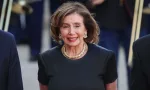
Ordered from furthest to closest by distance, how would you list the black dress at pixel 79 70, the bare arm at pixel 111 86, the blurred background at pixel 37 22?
the blurred background at pixel 37 22 < the bare arm at pixel 111 86 < the black dress at pixel 79 70

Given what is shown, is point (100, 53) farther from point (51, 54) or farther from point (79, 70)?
point (51, 54)

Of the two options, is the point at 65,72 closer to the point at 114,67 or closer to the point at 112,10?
the point at 114,67

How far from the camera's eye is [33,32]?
6.18m

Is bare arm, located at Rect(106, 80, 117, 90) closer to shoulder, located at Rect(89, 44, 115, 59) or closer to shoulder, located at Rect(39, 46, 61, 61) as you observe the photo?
shoulder, located at Rect(89, 44, 115, 59)

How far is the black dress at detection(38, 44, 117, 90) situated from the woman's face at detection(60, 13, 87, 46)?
0.12 meters

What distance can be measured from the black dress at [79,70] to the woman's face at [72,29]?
12 cm

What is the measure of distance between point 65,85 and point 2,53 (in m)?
0.53

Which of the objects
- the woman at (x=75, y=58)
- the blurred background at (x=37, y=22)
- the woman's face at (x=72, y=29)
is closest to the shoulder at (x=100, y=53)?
the woman at (x=75, y=58)

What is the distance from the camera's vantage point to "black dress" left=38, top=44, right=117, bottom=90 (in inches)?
140

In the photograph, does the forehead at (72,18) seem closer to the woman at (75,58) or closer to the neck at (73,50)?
the woman at (75,58)

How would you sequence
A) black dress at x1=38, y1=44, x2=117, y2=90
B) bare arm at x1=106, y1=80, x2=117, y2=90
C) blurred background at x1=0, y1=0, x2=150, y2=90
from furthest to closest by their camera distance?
blurred background at x1=0, y1=0, x2=150, y2=90
bare arm at x1=106, y1=80, x2=117, y2=90
black dress at x1=38, y1=44, x2=117, y2=90

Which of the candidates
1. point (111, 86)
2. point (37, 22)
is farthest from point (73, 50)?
point (37, 22)

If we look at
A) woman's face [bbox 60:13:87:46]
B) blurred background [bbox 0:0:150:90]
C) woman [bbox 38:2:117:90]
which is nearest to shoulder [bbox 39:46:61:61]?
woman [bbox 38:2:117:90]

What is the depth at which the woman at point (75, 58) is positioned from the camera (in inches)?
140
